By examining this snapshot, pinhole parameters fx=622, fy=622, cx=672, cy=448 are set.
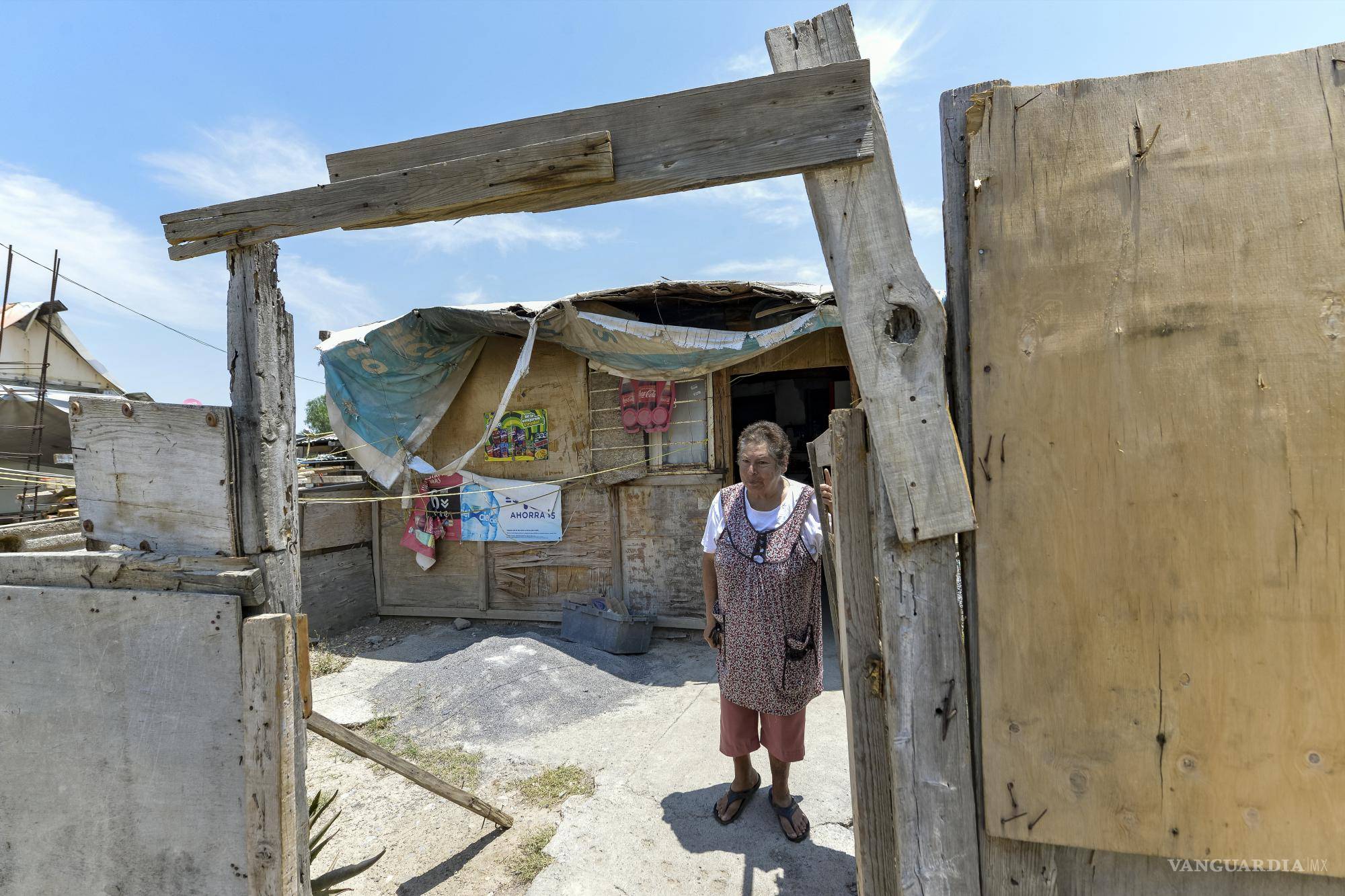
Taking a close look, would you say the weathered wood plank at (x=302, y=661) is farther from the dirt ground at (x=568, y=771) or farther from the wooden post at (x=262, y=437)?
the dirt ground at (x=568, y=771)

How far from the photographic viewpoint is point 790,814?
3.12 m

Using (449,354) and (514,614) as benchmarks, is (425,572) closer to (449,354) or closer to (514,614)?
(514,614)

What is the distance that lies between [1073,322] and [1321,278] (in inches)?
17.1

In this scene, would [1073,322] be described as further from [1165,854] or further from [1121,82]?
[1165,854]

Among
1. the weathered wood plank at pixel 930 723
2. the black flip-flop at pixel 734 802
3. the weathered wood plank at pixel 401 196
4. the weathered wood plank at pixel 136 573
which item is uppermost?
the weathered wood plank at pixel 401 196

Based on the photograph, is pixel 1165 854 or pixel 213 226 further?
pixel 213 226

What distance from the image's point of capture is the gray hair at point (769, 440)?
2.89 m

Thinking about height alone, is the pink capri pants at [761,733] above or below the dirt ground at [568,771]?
above

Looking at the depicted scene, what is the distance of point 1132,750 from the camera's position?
1325 mm

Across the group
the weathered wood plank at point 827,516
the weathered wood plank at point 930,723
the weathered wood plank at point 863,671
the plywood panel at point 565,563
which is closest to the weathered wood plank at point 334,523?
the plywood panel at point 565,563

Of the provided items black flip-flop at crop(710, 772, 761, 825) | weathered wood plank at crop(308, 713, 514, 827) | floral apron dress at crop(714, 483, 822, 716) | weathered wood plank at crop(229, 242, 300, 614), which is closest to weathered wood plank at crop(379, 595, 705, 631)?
black flip-flop at crop(710, 772, 761, 825)

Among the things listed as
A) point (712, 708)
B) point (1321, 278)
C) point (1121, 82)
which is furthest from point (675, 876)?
point (1121, 82)

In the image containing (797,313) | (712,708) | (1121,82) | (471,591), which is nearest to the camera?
(1121,82)

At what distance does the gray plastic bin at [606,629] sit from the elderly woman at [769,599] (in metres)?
3.07
